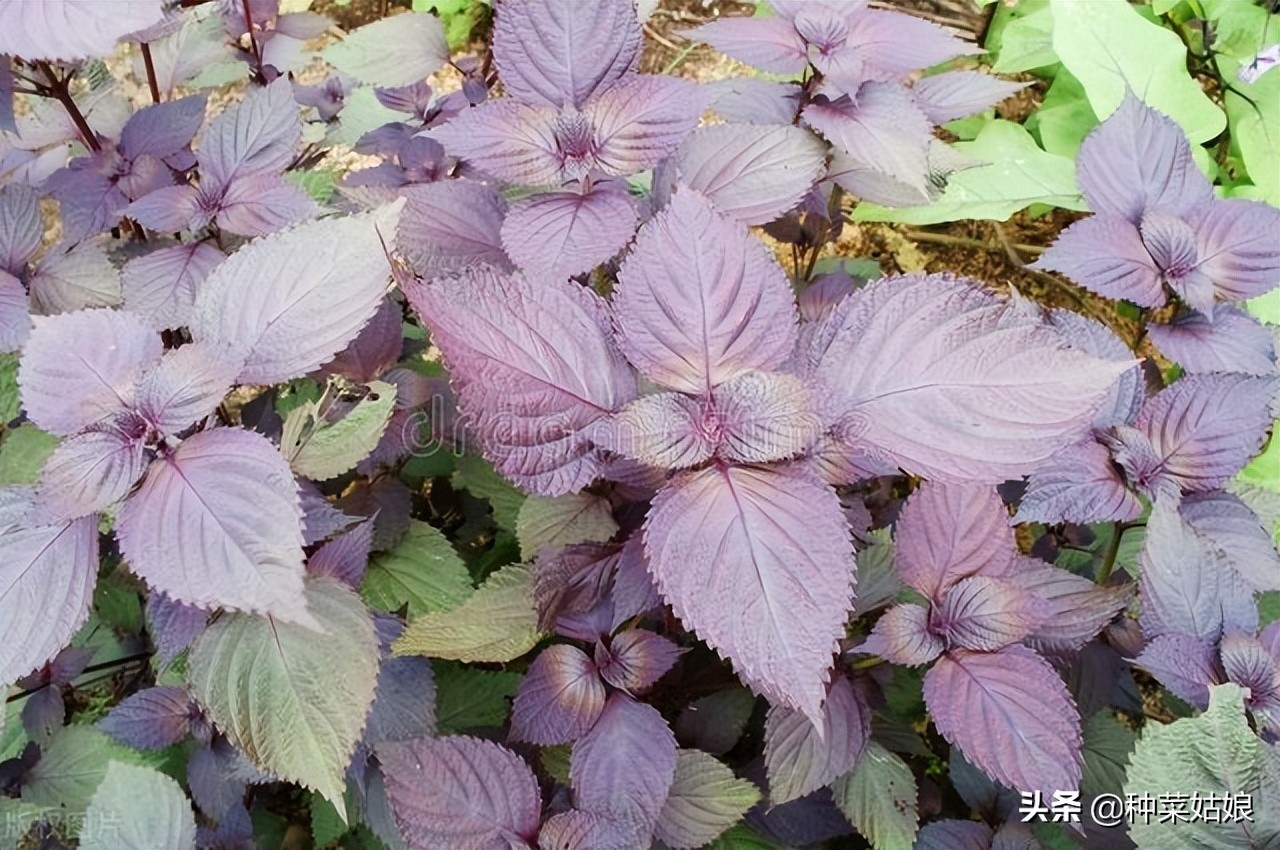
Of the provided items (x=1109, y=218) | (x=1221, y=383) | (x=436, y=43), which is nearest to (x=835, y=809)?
(x=1221, y=383)

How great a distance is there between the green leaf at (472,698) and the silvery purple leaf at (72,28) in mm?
649

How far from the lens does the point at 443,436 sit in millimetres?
938

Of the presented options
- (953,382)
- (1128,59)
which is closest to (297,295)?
(953,382)

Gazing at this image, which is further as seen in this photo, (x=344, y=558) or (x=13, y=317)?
(x=13, y=317)

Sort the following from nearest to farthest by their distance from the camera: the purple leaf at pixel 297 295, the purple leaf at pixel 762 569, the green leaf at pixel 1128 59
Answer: the purple leaf at pixel 762 569 < the purple leaf at pixel 297 295 < the green leaf at pixel 1128 59

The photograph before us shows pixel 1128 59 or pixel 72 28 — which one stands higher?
pixel 72 28

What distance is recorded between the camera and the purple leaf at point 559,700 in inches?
29.2

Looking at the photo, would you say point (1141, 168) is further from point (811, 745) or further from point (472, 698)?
point (472, 698)

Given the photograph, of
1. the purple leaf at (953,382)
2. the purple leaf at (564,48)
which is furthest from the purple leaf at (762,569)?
the purple leaf at (564,48)

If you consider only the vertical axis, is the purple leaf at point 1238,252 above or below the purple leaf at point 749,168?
below

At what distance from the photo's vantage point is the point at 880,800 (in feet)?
2.66

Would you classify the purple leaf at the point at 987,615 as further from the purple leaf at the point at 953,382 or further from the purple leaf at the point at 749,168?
the purple leaf at the point at 749,168

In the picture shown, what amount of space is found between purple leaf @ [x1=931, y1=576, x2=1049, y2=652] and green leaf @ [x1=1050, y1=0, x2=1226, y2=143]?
4.29 feet

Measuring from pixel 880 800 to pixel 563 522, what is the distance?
37cm
